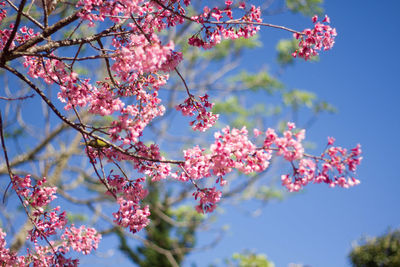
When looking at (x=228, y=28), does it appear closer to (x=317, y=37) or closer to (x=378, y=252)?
(x=317, y=37)

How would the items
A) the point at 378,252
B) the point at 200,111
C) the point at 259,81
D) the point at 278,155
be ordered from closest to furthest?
the point at 278,155 → the point at 200,111 → the point at 259,81 → the point at 378,252

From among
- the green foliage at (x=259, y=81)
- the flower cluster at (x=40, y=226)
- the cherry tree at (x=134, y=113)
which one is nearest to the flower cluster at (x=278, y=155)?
the cherry tree at (x=134, y=113)

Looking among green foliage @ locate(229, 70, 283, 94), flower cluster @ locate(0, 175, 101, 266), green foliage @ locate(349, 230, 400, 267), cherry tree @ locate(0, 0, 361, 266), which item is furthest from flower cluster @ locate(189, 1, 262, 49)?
green foliage @ locate(349, 230, 400, 267)

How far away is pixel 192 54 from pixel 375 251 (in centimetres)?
1176

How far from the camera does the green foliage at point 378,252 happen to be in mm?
14633

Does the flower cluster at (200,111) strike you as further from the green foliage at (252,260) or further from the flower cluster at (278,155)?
the green foliage at (252,260)

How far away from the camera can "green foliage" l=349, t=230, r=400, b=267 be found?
14.6 m

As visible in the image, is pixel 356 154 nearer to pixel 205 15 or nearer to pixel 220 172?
pixel 220 172

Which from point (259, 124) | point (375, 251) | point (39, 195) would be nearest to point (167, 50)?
point (39, 195)

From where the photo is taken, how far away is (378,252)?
1487 centimetres

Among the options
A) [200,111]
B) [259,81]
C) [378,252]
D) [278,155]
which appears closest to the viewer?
[278,155]

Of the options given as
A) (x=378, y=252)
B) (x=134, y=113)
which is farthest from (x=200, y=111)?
(x=378, y=252)

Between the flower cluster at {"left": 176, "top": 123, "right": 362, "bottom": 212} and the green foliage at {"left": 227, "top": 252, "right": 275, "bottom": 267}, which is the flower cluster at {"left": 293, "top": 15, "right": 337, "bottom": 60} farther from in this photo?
the green foliage at {"left": 227, "top": 252, "right": 275, "bottom": 267}

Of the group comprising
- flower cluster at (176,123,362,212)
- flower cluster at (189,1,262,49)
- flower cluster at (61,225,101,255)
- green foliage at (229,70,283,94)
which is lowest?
flower cluster at (176,123,362,212)
